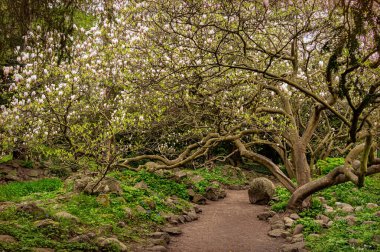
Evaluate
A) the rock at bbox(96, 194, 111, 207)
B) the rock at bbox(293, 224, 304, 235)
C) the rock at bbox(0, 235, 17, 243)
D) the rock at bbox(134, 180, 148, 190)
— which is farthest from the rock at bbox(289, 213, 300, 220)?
the rock at bbox(0, 235, 17, 243)

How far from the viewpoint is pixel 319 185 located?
1104 centimetres

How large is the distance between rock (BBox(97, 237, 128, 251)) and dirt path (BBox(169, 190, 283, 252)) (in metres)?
1.34

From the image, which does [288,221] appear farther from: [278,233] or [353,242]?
[353,242]

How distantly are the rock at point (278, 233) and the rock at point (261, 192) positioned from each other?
4.51 m

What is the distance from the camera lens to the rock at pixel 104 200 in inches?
411

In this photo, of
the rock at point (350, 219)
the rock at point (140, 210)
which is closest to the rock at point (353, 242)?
the rock at point (350, 219)

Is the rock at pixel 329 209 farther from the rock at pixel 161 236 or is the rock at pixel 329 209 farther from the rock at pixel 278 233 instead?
the rock at pixel 161 236

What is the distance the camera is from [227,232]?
10.8 m

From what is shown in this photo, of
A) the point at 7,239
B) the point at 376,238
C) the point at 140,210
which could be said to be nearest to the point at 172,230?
the point at 140,210

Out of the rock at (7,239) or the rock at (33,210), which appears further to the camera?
the rock at (33,210)

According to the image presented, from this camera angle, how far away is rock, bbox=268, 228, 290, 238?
33.2 feet

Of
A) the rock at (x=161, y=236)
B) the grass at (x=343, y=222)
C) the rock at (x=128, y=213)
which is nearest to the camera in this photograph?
the grass at (x=343, y=222)

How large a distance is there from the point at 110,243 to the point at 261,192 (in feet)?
28.1

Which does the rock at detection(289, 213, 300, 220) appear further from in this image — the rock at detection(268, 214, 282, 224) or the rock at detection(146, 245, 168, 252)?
the rock at detection(146, 245, 168, 252)
